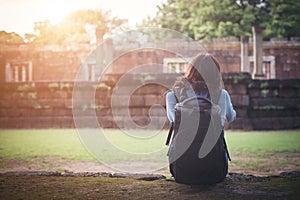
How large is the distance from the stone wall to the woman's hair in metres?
7.03

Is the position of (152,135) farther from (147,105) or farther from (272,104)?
(272,104)

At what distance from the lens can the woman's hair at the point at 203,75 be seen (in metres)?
3.12

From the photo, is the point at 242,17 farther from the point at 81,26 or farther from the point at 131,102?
the point at 131,102

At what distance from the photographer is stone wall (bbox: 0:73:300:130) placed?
10.4 meters

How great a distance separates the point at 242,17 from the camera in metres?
18.2

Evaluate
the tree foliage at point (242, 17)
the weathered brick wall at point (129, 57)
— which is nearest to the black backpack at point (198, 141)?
the weathered brick wall at point (129, 57)

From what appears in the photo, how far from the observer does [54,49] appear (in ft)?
60.6

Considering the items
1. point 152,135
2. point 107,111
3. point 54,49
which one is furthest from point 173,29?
point 152,135

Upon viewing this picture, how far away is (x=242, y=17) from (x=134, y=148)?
12.7 metres

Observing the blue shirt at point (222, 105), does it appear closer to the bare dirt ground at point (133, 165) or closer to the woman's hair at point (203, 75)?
the woman's hair at point (203, 75)

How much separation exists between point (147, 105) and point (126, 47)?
771cm

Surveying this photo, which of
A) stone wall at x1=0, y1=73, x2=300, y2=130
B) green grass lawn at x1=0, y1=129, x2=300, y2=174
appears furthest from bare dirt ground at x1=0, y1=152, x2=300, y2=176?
stone wall at x1=0, y1=73, x2=300, y2=130

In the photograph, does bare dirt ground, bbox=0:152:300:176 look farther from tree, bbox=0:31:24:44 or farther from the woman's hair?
tree, bbox=0:31:24:44

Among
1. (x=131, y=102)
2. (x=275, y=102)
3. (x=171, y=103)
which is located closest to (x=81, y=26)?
(x=131, y=102)
